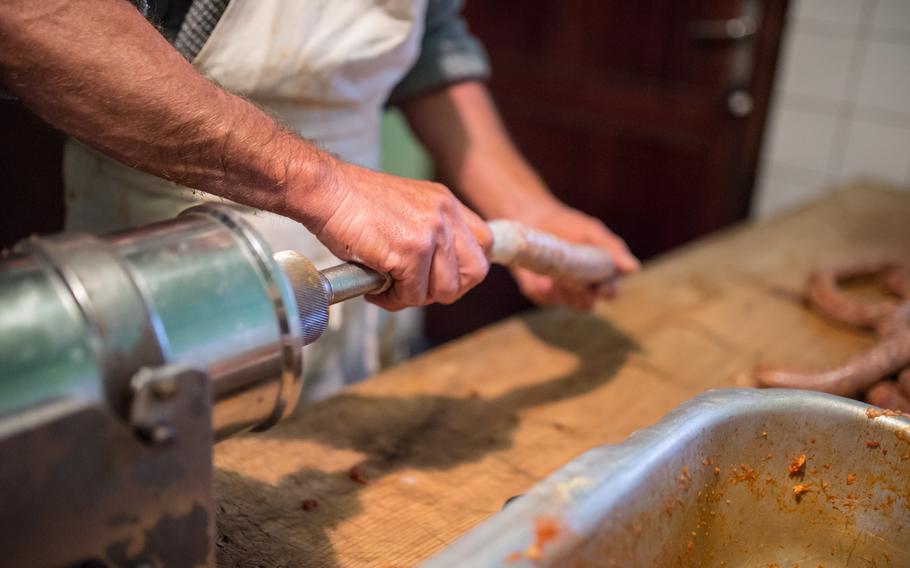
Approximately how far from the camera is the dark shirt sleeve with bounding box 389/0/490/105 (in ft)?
4.55

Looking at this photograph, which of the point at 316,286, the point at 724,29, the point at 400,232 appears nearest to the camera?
the point at 316,286

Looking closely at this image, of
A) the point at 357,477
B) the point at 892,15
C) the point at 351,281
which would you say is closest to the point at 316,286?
the point at 351,281

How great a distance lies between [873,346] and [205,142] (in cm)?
109

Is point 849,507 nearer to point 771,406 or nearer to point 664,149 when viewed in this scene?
point 771,406

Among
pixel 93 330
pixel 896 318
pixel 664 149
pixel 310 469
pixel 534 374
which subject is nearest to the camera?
pixel 93 330

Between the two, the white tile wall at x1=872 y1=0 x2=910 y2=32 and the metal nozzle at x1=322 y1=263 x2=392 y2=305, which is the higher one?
the white tile wall at x1=872 y1=0 x2=910 y2=32

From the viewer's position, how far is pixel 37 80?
0.68m

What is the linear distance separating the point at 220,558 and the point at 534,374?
569mm

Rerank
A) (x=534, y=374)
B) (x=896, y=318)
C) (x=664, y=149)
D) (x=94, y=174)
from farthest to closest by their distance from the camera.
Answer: (x=664, y=149) → (x=896, y=318) → (x=534, y=374) → (x=94, y=174)

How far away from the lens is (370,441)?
3.19 ft

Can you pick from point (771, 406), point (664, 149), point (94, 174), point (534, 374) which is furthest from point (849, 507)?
point (664, 149)

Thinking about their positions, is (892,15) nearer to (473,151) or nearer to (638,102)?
(638,102)

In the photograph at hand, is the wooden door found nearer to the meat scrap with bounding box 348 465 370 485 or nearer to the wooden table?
the wooden table

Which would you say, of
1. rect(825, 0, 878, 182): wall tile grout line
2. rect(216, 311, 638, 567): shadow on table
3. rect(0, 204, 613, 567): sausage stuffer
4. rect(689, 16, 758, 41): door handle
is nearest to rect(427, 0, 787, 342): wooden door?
rect(689, 16, 758, 41): door handle
